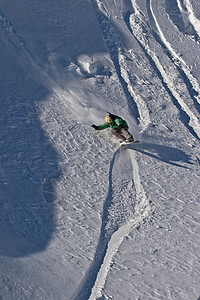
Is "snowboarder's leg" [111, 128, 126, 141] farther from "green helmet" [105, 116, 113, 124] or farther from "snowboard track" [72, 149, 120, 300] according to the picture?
"snowboard track" [72, 149, 120, 300]

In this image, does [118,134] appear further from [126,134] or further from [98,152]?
[98,152]

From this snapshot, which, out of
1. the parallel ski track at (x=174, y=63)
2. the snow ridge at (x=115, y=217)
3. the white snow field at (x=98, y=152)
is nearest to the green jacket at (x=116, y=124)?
the white snow field at (x=98, y=152)

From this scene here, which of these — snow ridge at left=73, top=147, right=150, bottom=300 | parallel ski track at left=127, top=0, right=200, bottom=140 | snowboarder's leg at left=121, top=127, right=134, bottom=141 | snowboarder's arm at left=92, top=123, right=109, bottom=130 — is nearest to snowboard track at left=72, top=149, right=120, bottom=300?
snow ridge at left=73, top=147, right=150, bottom=300

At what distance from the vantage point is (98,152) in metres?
7.41

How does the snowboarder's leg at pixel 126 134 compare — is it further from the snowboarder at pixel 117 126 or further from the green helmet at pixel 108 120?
the green helmet at pixel 108 120

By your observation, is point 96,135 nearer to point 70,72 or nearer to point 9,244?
point 70,72

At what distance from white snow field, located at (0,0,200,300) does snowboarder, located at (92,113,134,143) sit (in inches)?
6.6

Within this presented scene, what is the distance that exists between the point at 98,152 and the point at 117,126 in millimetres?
574

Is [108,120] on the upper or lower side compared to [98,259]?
upper

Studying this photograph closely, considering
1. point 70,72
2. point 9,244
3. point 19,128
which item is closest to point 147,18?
point 70,72

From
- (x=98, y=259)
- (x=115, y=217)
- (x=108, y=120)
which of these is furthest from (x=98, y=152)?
(x=98, y=259)

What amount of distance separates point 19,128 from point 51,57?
6.63 feet

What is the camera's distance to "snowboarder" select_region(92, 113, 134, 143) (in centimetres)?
752

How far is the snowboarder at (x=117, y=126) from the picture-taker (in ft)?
24.7
